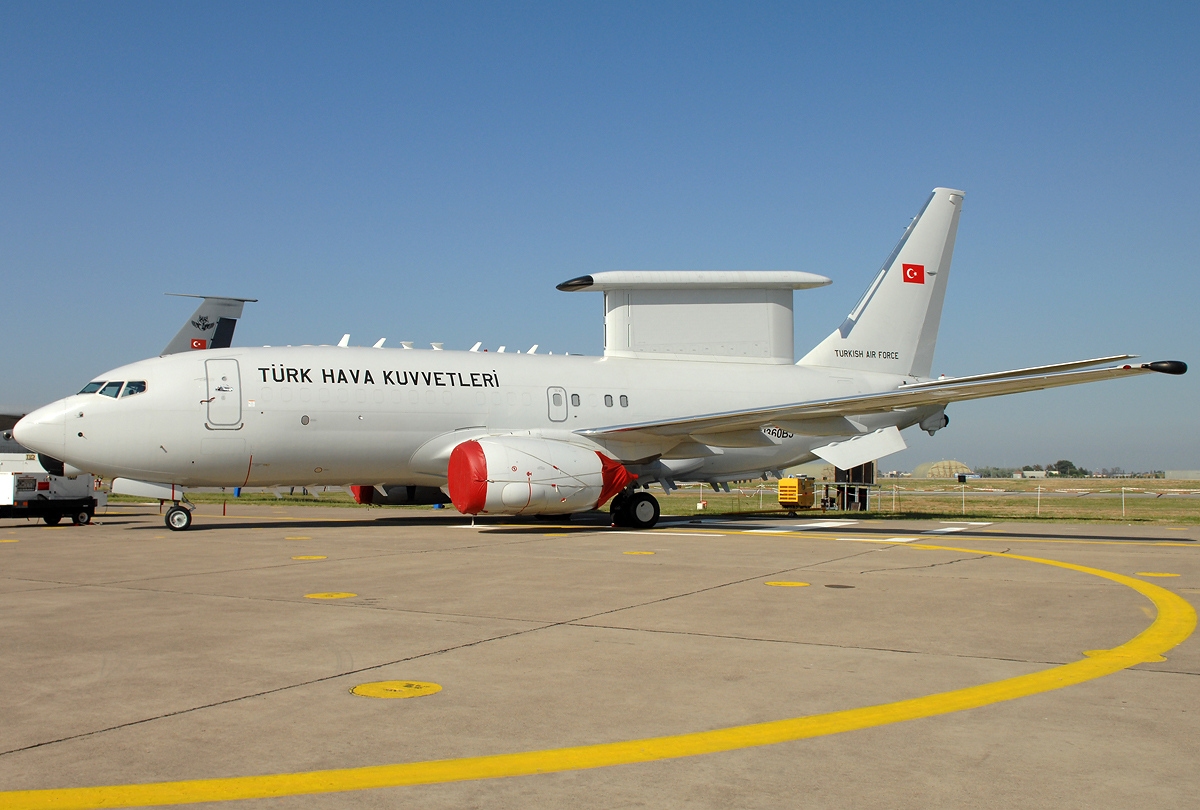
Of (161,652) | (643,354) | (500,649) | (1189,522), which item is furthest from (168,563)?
(1189,522)

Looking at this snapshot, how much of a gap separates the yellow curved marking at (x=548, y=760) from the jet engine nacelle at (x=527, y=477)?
43.0 feet

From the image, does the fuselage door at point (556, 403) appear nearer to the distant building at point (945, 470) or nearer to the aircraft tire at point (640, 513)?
the aircraft tire at point (640, 513)

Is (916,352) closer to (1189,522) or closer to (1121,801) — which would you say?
(1189,522)

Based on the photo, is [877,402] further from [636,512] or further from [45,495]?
[45,495]

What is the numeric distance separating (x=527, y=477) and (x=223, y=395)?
6165 mm

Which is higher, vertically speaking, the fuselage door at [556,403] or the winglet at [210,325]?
the winglet at [210,325]

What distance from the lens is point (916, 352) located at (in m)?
26.9

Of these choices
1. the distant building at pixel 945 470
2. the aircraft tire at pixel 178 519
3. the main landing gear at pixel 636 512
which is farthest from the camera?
the distant building at pixel 945 470

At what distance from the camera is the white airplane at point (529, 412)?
18.1 metres

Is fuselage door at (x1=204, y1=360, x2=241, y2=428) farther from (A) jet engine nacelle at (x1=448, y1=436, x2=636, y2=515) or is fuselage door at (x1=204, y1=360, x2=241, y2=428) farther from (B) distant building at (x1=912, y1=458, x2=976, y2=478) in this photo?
(B) distant building at (x1=912, y1=458, x2=976, y2=478)

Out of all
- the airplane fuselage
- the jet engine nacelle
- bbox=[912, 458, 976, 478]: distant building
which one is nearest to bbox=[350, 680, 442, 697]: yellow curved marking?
the jet engine nacelle

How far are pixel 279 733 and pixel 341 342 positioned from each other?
55.9ft

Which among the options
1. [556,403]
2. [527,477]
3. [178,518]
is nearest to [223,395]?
[178,518]

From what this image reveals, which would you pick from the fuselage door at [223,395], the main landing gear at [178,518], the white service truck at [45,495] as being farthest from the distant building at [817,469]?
the white service truck at [45,495]
